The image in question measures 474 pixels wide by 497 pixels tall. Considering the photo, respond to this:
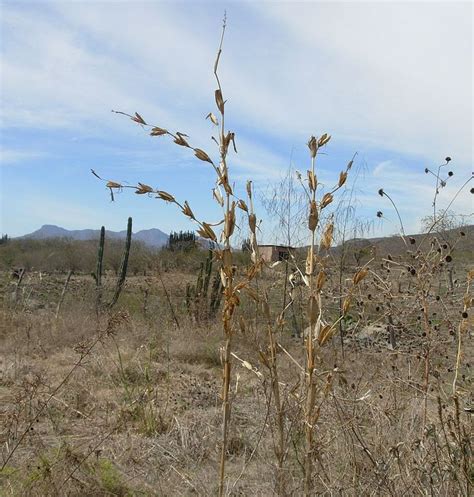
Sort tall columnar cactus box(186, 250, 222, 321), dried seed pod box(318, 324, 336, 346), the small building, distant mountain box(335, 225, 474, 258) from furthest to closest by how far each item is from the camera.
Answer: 1. tall columnar cactus box(186, 250, 222, 321)
2. distant mountain box(335, 225, 474, 258)
3. the small building
4. dried seed pod box(318, 324, 336, 346)

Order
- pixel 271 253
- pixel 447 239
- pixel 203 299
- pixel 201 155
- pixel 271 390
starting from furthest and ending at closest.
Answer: pixel 203 299, pixel 447 239, pixel 271 253, pixel 271 390, pixel 201 155

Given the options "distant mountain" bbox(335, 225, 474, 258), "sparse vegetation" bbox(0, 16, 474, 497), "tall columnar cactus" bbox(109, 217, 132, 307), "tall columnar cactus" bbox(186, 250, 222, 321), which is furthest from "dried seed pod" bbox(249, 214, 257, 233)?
"tall columnar cactus" bbox(109, 217, 132, 307)

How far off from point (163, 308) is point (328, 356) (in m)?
7.08

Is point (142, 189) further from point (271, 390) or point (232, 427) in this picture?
point (232, 427)

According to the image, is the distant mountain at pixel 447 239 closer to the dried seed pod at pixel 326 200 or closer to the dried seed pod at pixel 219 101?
the dried seed pod at pixel 326 200

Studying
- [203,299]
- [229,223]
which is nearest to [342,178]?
[229,223]

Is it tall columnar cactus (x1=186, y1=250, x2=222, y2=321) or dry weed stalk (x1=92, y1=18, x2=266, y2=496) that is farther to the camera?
tall columnar cactus (x1=186, y1=250, x2=222, y2=321)

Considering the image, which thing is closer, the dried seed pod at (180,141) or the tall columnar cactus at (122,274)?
the dried seed pod at (180,141)

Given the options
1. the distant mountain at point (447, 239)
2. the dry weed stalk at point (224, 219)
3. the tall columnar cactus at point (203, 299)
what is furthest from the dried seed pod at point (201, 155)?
the tall columnar cactus at point (203, 299)

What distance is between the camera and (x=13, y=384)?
6145mm

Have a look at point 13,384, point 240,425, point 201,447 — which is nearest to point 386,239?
point 240,425

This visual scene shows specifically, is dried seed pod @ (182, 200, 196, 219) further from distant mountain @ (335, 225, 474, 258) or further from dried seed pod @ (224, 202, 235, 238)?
distant mountain @ (335, 225, 474, 258)

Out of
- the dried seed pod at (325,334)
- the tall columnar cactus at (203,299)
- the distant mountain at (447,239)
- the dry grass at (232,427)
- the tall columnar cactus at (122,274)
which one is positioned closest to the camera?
the dried seed pod at (325,334)

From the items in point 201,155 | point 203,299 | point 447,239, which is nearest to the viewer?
point 201,155
